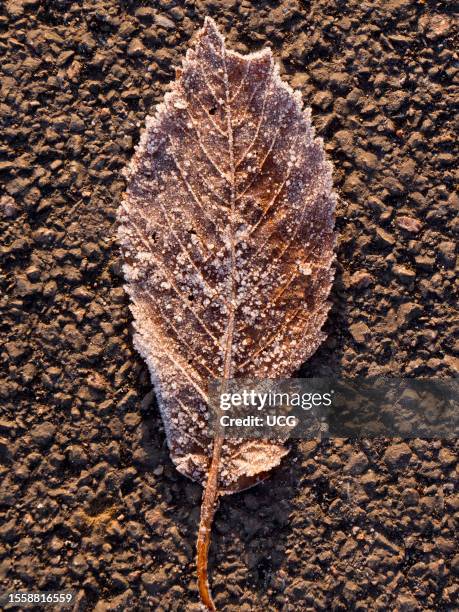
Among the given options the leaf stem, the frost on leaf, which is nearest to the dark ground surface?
the leaf stem

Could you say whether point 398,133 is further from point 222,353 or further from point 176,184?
point 222,353

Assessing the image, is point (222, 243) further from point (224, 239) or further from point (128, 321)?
point (128, 321)

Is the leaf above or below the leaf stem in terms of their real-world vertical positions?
above

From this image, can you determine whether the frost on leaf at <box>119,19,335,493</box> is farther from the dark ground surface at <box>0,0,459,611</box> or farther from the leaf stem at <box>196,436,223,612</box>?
the dark ground surface at <box>0,0,459,611</box>

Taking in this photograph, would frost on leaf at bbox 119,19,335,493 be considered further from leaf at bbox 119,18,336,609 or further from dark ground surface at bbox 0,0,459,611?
dark ground surface at bbox 0,0,459,611

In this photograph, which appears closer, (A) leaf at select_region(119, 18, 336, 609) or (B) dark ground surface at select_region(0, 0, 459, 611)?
(A) leaf at select_region(119, 18, 336, 609)

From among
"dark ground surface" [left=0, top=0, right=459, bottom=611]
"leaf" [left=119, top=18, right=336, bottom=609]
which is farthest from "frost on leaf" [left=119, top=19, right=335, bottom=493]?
"dark ground surface" [left=0, top=0, right=459, bottom=611]

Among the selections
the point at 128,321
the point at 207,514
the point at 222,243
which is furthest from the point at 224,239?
the point at 207,514

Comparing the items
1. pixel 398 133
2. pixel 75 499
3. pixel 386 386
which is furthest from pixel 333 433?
pixel 398 133
